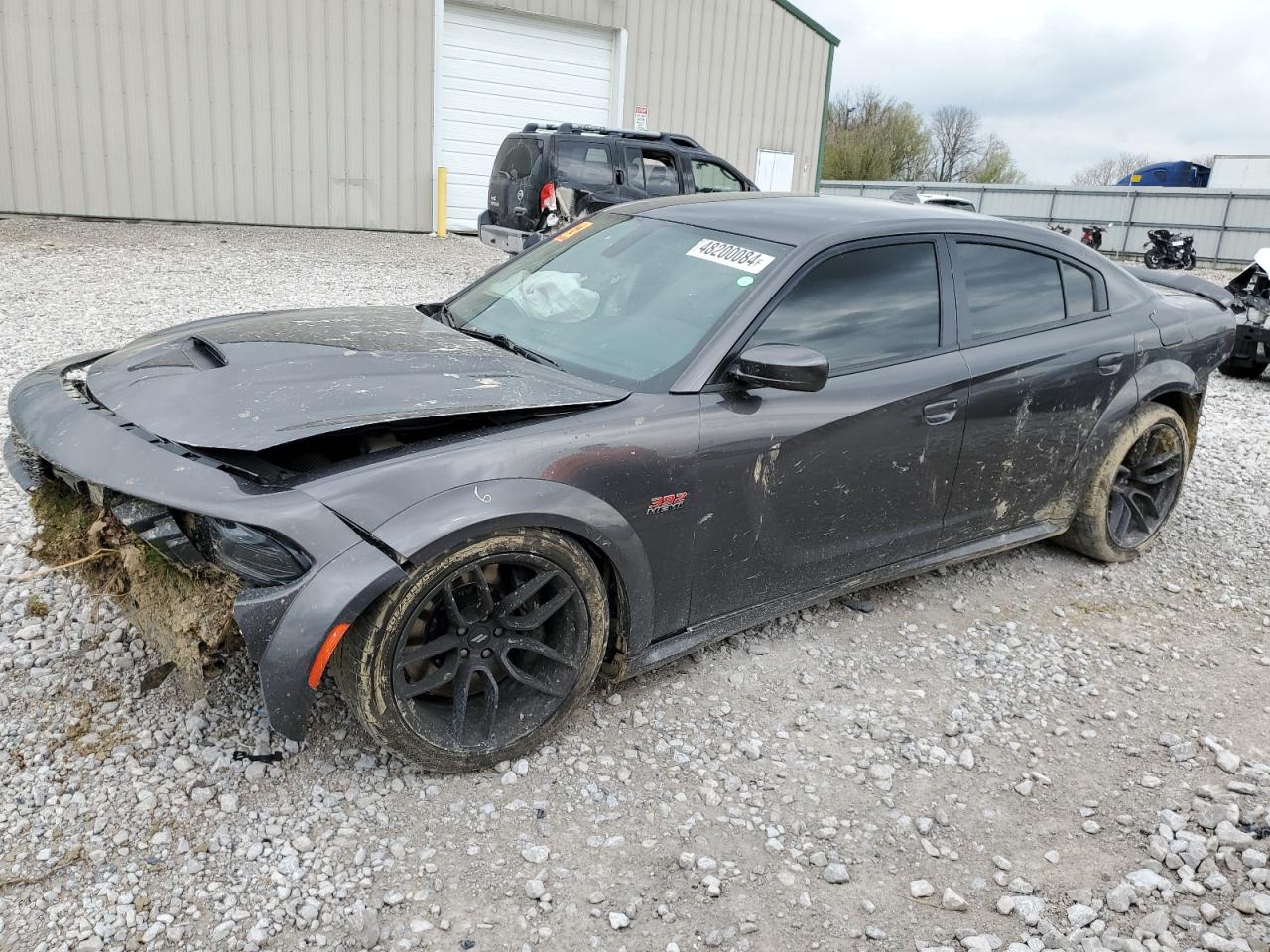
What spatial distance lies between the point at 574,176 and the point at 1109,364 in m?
8.97

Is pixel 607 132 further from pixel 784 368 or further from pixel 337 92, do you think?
pixel 784 368

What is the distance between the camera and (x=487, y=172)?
58.2 ft

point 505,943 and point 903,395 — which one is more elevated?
point 903,395

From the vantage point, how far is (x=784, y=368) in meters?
2.93

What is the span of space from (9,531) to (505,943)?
3117 mm

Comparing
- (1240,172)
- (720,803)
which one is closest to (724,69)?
(720,803)

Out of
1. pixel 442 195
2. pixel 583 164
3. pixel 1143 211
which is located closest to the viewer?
pixel 583 164

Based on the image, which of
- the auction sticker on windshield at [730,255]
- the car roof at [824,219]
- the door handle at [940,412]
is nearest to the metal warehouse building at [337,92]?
the car roof at [824,219]

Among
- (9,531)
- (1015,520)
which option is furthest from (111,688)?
(1015,520)

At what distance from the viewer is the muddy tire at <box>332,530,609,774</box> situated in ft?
8.29

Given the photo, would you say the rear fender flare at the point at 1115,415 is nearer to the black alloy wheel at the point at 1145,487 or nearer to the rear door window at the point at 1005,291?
the black alloy wheel at the point at 1145,487

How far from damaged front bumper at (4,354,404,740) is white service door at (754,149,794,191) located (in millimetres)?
19231

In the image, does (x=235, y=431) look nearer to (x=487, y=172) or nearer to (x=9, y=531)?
(x=9, y=531)

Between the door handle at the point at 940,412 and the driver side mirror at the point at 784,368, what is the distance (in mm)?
725
